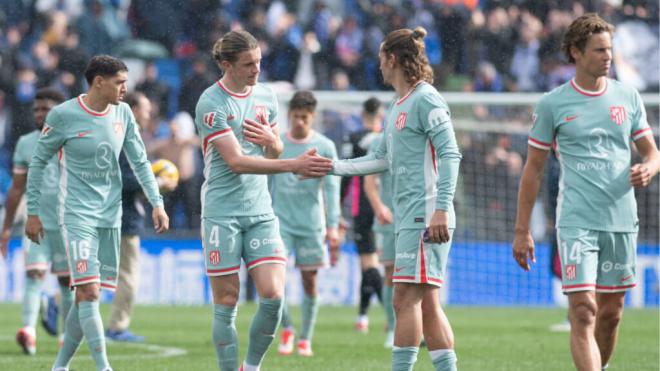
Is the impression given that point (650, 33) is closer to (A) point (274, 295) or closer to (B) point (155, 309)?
(B) point (155, 309)

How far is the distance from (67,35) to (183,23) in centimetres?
253

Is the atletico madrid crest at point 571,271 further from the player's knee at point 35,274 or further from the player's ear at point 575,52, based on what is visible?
the player's knee at point 35,274

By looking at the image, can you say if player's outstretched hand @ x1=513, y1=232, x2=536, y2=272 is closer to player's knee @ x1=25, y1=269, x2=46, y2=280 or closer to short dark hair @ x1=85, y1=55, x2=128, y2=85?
short dark hair @ x1=85, y1=55, x2=128, y2=85

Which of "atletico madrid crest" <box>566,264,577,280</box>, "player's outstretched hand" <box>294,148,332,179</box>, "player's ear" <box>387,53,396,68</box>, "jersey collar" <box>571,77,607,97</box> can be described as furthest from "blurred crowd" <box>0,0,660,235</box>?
"atletico madrid crest" <box>566,264,577,280</box>

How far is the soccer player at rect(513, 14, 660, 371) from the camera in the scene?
7520 millimetres

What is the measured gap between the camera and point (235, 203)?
27.2 ft

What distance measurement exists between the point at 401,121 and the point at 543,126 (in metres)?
0.88

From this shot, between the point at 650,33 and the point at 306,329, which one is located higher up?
the point at 650,33

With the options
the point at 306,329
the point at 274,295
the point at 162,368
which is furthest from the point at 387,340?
the point at 274,295

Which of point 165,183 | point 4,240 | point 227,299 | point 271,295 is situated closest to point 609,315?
point 271,295

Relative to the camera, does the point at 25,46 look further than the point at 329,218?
Yes

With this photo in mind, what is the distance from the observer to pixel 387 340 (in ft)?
41.0

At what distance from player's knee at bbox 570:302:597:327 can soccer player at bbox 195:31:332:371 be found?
2.05 meters

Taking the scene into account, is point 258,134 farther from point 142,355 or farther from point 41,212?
point 41,212
